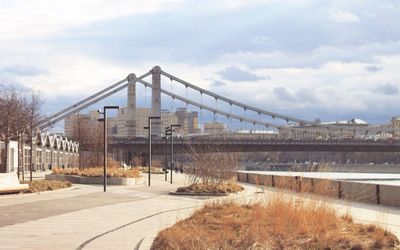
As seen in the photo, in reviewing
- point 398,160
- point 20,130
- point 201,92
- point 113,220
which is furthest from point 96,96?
point 113,220

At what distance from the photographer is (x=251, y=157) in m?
108

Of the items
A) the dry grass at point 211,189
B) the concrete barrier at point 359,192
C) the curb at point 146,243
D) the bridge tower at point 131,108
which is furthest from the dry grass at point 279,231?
the bridge tower at point 131,108

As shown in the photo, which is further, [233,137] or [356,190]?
[233,137]

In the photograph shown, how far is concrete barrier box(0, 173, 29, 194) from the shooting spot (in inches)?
942

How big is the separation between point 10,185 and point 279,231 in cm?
1639

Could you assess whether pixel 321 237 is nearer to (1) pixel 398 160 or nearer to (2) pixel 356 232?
(2) pixel 356 232

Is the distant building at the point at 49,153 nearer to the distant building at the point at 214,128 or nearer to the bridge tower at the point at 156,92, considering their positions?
the bridge tower at the point at 156,92

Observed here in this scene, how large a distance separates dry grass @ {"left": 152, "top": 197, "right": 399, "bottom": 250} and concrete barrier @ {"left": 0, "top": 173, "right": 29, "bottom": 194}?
41.6 feet

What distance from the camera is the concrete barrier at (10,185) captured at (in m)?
23.9

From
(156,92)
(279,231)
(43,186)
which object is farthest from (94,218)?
(156,92)

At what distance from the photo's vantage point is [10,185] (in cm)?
2434

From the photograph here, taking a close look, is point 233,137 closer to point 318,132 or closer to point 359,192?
point 318,132

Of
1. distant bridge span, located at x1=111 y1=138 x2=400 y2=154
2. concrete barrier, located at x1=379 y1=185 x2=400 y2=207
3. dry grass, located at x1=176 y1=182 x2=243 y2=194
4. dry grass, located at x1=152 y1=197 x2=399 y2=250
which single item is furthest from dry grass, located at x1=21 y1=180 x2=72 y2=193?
distant bridge span, located at x1=111 y1=138 x2=400 y2=154

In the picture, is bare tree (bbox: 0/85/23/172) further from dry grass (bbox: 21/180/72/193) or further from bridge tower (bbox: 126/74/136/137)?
bridge tower (bbox: 126/74/136/137)
